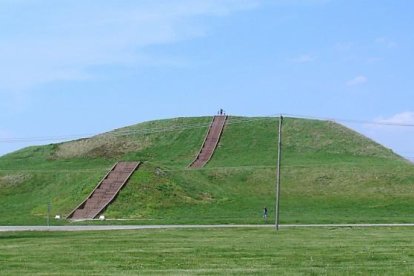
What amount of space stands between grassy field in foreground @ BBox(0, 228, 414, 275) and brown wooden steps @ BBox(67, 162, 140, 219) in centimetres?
2038

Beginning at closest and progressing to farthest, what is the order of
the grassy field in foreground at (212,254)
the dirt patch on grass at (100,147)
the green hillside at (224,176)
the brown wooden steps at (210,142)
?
the grassy field in foreground at (212,254)
the green hillside at (224,176)
the brown wooden steps at (210,142)
the dirt patch on grass at (100,147)

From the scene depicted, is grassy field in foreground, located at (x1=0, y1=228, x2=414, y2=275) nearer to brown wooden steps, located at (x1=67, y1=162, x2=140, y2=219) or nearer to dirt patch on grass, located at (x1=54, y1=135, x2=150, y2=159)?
brown wooden steps, located at (x1=67, y1=162, x2=140, y2=219)

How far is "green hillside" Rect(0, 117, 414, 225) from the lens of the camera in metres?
56.7

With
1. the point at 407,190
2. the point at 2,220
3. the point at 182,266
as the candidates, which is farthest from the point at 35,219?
the point at 182,266

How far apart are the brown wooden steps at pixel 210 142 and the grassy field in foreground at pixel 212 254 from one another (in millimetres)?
43217

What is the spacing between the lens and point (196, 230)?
3856 centimetres

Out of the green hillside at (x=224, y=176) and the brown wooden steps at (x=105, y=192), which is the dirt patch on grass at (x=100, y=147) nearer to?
the green hillside at (x=224, y=176)

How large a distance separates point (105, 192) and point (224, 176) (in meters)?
13.3

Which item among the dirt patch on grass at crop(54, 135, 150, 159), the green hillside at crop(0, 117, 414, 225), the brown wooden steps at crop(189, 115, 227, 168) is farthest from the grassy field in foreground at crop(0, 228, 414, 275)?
the dirt patch on grass at crop(54, 135, 150, 159)

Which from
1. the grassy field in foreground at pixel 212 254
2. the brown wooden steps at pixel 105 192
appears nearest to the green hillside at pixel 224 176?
the brown wooden steps at pixel 105 192

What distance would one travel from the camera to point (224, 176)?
227 ft

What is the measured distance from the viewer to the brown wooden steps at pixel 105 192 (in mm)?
55656

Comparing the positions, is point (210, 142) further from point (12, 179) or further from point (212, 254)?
point (212, 254)

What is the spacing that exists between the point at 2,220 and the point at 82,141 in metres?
39.1
